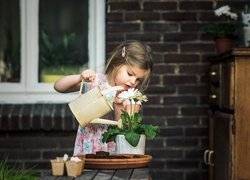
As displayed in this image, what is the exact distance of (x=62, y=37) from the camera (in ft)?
16.2

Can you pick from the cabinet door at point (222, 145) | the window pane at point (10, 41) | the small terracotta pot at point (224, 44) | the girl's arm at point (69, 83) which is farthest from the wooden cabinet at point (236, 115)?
the window pane at point (10, 41)

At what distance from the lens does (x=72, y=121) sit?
4.62 metres

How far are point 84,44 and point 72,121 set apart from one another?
66 centimetres

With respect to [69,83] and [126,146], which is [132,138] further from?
[69,83]

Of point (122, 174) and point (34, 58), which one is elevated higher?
point (34, 58)

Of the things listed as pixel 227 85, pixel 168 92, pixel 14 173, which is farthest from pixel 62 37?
pixel 227 85

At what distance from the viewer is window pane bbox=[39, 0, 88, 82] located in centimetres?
489

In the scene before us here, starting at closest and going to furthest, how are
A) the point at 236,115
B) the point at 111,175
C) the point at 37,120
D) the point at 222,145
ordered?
the point at 111,175 < the point at 236,115 < the point at 222,145 < the point at 37,120

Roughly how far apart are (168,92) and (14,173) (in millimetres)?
1252

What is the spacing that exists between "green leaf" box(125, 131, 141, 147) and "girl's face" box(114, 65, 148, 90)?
43 cm

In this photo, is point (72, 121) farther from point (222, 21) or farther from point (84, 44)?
point (222, 21)

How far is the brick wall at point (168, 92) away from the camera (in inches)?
184

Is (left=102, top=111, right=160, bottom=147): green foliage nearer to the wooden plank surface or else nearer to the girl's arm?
the wooden plank surface

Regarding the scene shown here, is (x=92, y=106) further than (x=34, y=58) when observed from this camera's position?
No
